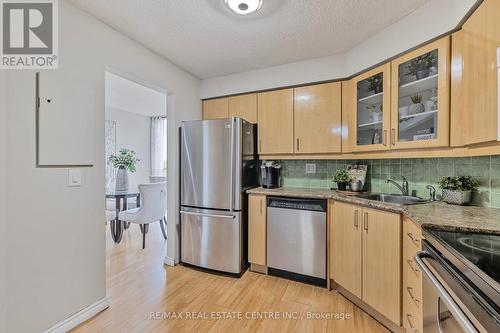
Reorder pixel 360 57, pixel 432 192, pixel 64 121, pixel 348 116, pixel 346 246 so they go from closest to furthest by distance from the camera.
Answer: pixel 64 121, pixel 432 192, pixel 346 246, pixel 360 57, pixel 348 116

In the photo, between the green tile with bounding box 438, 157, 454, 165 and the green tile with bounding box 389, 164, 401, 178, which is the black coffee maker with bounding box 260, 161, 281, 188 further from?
the green tile with bounding box 438, 157, 454, 165

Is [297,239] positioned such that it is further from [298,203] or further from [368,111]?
[368,111]

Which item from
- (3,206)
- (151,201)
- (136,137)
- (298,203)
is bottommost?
(151,201)

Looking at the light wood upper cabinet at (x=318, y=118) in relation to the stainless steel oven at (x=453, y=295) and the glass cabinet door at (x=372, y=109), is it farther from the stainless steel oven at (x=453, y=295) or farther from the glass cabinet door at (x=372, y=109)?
the stainless steel oven at (x=453, y=295)

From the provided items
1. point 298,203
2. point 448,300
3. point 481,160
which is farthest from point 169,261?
point 481,160

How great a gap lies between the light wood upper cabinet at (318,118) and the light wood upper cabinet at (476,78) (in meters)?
1.01

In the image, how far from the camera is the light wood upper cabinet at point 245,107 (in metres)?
2.80

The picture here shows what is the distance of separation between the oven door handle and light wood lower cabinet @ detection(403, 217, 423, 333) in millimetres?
291

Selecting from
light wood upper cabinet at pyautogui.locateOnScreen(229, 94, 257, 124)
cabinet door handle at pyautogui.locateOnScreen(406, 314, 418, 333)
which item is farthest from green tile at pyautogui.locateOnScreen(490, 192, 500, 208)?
light wood upper cabinet at pyautogui.locateOnScreen(229, 94, 257, 124)

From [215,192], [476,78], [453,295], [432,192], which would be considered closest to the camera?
[453,295]

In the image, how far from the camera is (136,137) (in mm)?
5363

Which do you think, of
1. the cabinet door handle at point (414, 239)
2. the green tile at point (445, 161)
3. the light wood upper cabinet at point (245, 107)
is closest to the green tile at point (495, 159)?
the green tile at point (445, 161)

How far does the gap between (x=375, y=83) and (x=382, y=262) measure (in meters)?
1.54

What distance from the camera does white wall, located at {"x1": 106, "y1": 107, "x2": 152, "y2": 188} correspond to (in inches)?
196
